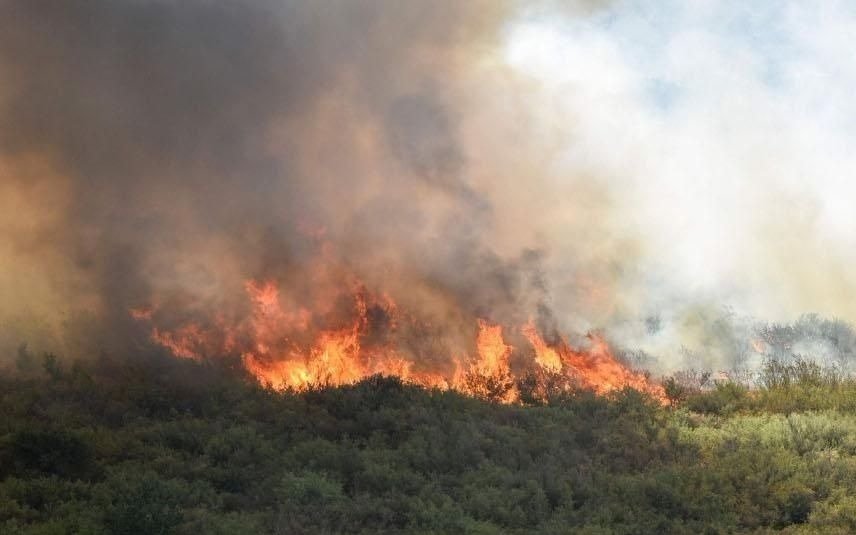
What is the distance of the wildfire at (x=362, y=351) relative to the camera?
19531 millimetres

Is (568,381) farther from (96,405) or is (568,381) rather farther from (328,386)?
(96,405)

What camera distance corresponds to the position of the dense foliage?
455 inches

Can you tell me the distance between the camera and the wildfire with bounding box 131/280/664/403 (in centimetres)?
1953

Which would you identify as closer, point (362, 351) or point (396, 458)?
point (396, 458)

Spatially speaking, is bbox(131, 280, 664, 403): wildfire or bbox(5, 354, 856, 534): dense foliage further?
bbox(131, 280, 664, 403): wildfire

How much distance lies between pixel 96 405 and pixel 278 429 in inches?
139

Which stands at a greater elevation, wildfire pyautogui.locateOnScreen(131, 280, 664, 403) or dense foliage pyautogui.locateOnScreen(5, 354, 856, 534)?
wildfire pyautogui.locateOnScreen(131, 280, 664, 403)

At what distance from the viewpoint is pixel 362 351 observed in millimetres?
20594

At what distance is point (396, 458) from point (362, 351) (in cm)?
681

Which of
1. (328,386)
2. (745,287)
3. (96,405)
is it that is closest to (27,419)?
(96,405)

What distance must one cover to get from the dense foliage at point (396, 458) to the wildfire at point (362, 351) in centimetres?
163

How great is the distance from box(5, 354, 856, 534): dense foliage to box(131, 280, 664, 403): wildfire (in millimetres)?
1627

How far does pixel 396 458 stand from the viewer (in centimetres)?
1395

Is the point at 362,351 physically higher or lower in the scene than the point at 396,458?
higher
